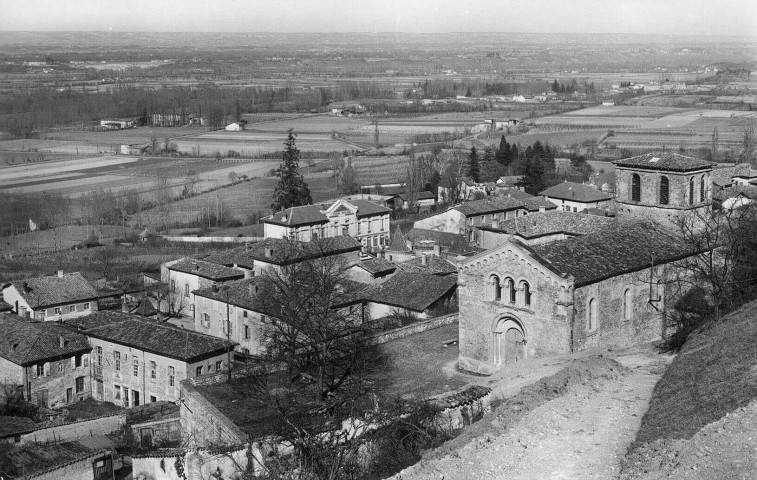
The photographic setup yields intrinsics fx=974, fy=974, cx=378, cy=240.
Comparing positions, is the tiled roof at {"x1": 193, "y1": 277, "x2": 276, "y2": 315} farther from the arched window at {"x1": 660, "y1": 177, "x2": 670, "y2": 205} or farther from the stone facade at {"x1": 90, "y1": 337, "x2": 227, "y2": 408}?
the arched window at {"x1": 660, "y1": 177, "x2": 670, "y2": 205}

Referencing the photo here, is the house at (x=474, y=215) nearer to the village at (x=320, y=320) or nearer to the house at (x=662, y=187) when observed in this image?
the village at (x=320, y=320)

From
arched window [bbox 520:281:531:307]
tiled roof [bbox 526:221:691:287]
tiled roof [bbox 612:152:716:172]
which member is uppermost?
tiled roof [bbox 612:152:716:172]

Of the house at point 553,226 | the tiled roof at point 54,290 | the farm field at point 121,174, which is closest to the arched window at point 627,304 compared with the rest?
the house at point 553,226

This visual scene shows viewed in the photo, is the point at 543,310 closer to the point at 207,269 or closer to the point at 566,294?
the point at 566,294

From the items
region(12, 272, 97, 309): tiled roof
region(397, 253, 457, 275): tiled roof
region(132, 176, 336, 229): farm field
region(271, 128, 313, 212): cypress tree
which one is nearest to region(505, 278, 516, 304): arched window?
region(397, 253, 457, 275): tiled roof

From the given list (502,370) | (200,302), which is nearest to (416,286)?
(200,302)
